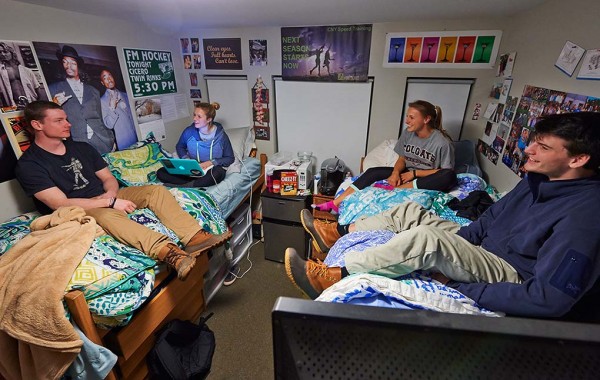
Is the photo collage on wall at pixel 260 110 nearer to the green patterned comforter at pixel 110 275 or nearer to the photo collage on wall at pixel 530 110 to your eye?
the green patterned comforter at pixel 110 275

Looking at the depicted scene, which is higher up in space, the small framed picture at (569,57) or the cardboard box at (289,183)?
the small framed picture at (569,57)

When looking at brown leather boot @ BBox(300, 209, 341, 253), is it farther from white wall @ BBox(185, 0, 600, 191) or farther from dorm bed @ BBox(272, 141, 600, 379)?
dorm bed @ BBox(272, 141, 600, 379)

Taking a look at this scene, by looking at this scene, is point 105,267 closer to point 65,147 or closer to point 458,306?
point 65,147

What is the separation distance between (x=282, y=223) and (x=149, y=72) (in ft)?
6.15

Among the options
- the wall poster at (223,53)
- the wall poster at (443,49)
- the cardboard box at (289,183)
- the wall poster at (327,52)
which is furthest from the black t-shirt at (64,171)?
the wall poster at (443,49)

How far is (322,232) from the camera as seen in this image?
69.6 inches

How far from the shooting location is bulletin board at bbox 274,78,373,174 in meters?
2.66

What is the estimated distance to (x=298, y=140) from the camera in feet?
9.74

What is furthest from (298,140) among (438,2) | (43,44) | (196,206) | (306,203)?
(43,44)

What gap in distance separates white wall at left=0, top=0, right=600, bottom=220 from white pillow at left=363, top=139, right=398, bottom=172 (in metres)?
0.14

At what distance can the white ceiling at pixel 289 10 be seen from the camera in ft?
5.60

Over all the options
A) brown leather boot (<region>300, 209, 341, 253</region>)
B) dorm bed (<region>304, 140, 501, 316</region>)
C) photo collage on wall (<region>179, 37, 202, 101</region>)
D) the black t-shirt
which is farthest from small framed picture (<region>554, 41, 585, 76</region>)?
photo collage on wall (<region>179, 37, 202, 101</region>)

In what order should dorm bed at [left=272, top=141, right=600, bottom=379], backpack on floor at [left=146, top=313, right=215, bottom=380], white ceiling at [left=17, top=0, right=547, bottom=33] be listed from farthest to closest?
1. white ceiling at [left=17, top=0, right=547, bottom=33]
2. backpack on floor at [left=146, top=313, right=215, bottom=380]
3. dorm bed at [left=272, top=141, right=600, bottom=379]

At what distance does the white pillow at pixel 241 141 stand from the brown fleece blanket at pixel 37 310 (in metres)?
1.68
